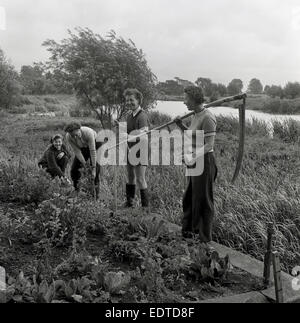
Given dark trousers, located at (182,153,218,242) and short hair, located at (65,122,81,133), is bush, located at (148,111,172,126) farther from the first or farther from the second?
dark trousers, located at (182,153,218,242)

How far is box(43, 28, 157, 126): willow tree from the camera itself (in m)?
13.9

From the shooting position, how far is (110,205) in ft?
20.4

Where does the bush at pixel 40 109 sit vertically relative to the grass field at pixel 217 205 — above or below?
above

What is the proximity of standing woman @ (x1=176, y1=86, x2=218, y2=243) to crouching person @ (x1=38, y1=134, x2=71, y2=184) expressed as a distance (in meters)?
2.76

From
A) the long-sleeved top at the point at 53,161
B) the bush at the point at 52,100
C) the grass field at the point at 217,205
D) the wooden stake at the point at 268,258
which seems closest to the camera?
the wooden stake at the point at 268,258

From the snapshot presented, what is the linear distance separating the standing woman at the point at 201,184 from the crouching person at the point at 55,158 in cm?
276

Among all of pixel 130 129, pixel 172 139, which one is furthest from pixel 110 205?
pixel 172 139

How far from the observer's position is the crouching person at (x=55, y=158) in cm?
712

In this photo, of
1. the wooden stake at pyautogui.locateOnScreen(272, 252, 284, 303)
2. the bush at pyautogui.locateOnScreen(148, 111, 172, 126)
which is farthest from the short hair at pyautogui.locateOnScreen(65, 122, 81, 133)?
the bush at pyautogui.locateOnScreen(148, 111, 172, 126)

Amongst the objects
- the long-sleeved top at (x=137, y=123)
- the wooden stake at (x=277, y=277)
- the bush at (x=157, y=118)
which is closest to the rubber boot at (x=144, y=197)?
the long-sleeved top at (x=137, y=123)

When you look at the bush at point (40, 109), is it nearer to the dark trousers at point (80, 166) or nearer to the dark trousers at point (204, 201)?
the dark trousers at point (80, 166)

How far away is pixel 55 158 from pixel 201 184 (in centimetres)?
326

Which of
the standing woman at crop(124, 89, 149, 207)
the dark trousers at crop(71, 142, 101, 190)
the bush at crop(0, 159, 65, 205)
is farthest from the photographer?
the dark trousers at crop(71, 142, 101, 190)
